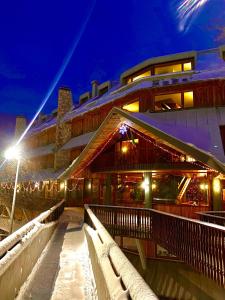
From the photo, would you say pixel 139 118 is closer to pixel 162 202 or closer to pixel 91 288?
pixel 162 202

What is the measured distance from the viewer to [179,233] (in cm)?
977

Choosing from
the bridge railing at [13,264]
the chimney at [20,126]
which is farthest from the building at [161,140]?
the chimney at [20,126]

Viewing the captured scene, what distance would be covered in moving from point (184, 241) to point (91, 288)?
457 cm

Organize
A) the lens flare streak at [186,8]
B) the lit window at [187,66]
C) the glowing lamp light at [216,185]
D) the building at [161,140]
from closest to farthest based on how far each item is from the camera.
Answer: the lens flare streak at [186,8] < the building at [161,140] < the glowing lamp light at [216,185] < the lit window at [187,66]

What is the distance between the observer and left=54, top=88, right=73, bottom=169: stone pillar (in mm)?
30594

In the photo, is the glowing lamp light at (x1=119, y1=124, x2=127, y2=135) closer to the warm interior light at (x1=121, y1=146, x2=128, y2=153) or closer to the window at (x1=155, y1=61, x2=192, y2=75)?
the warm interior light at (x1=121, y1=146, x2=128, y2=153)

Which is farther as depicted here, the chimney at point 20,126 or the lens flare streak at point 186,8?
the chimney at point 20,126

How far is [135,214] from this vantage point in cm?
1346

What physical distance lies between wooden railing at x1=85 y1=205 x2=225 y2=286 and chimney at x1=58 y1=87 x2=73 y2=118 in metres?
19.8

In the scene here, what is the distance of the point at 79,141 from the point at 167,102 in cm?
1025

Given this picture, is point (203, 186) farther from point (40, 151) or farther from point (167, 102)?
point (40, 151)

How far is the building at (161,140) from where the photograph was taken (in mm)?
14953

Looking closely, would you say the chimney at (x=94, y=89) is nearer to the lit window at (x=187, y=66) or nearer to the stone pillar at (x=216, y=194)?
the lit window at (x=187, y=66)

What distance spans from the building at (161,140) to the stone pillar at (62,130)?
2.22m
